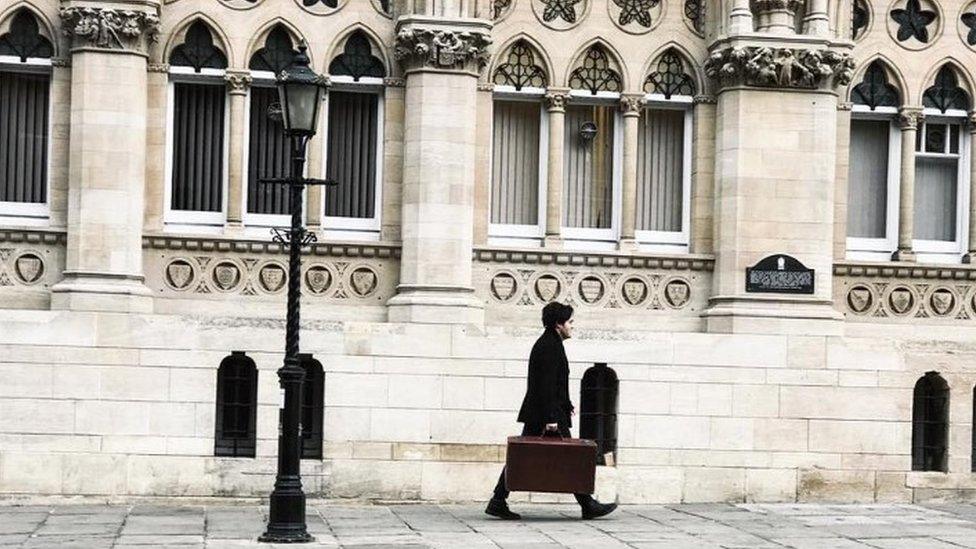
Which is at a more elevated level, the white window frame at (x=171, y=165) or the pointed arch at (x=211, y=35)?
the pointed arch at (x=211, y=35)

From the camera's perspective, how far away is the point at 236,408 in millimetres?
24359

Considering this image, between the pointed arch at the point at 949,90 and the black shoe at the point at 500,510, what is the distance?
953 cm

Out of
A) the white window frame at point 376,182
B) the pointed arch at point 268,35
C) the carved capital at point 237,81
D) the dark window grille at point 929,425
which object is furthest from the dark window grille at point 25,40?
the dark window grille at point 929,425

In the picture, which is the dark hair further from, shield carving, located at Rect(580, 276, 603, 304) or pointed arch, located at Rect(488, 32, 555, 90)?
pointed arch, located at Rect(488, 32, 555, 90)

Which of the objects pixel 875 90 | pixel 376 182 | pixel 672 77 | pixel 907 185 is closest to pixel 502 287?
pixel 376 182

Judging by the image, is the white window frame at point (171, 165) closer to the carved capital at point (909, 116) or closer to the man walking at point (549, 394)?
the man walking at point (549, 394)

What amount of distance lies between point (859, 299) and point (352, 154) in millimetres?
7568

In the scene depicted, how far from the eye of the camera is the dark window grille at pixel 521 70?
25859 mm

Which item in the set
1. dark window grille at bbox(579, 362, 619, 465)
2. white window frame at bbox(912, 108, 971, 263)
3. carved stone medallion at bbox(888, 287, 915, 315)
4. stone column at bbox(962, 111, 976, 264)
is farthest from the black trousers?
stone column at bbox(962, 111, 976, 264)

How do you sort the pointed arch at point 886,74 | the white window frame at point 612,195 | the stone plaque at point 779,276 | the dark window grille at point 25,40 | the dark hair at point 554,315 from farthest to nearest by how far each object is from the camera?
1. the pointed arch at point 886,74
2. the white window frame at point 612,195
3. the stone plaque at point 779,276
4. the dark window grille at point 25,40
5. the dark hair at point 554,315

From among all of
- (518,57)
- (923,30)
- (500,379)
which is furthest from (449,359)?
(923,30)

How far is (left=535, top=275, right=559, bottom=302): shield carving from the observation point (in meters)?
25.6

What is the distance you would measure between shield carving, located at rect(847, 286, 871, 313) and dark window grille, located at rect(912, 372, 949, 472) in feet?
4.74

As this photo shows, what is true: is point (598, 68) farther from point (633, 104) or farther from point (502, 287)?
point (502, 287)
